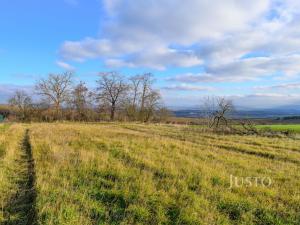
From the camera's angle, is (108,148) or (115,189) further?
(108,148)

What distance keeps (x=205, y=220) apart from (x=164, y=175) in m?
3.12

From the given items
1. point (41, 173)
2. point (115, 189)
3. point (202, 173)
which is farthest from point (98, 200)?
point (202, 173)

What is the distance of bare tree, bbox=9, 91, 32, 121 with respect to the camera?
55.8 m

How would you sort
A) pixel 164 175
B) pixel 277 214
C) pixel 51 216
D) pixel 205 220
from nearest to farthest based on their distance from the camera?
pixel 51 216, pixel 205 220, pixel 277 214, pixel 164 175

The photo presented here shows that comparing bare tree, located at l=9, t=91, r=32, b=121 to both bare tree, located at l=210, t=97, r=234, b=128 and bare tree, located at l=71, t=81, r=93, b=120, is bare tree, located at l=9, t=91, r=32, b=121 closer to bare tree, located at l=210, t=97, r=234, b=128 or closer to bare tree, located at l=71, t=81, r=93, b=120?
bare tree, located at l=71, t=81, r=93, b=120

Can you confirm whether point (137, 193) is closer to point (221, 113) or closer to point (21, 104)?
point (221, 113)

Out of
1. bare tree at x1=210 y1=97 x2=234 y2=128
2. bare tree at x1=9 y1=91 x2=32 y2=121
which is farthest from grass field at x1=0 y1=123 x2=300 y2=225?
bare tree at x1=9 y1=91 x2=32 y2=121

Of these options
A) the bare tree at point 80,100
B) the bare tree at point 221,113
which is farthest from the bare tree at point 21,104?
the bare tree at point 221,113

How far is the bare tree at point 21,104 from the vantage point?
55750 millimetres

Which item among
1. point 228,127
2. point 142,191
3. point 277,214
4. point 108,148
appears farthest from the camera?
point 228,127

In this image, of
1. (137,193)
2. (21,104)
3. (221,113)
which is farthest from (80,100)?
(137,193)

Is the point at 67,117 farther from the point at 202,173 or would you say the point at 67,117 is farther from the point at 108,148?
the point at 202,173

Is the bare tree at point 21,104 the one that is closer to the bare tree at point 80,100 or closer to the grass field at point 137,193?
the bare tree at point 80,100

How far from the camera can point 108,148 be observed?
13375 mm
